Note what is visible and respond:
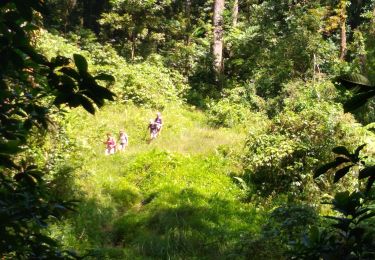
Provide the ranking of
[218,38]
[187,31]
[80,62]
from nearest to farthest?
[80,62], [218,38], [187,31]

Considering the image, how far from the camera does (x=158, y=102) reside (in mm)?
19062

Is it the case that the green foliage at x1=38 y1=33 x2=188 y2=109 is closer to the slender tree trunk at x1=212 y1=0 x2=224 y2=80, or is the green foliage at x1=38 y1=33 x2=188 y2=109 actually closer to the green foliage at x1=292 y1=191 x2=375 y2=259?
the slender tree trunk at x1=212 y1=0 x2=224 y2=80

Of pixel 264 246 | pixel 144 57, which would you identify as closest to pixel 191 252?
pixel 264 246

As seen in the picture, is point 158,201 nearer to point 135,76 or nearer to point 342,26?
point 135,76

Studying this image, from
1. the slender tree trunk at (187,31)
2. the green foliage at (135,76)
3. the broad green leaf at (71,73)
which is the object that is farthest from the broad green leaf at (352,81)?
the slender tree trunk at (187,31)

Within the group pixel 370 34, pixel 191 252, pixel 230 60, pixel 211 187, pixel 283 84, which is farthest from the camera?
pixel 230 60

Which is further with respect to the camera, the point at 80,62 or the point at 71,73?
the point at 71,73

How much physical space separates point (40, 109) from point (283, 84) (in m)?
17.2

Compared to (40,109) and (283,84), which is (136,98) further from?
(40,109)

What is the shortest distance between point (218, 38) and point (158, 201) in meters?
13.8

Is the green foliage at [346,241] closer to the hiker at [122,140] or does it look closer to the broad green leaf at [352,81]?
the broad green leaf at [352,81]

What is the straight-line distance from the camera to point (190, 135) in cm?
1620

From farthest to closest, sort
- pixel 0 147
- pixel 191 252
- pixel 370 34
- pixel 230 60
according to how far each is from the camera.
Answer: pixel 230 60
pixel 370 34
pixel 191 252
pixel 0 147

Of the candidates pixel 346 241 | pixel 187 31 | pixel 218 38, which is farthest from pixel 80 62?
pixel 187 31
